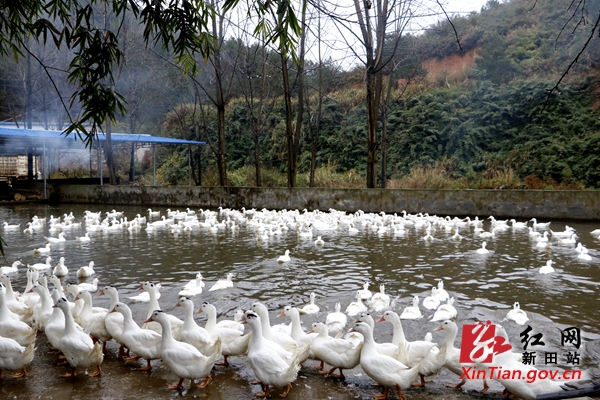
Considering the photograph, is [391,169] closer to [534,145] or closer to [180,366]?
[534,145]

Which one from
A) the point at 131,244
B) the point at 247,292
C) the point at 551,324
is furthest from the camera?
the point at 131,244

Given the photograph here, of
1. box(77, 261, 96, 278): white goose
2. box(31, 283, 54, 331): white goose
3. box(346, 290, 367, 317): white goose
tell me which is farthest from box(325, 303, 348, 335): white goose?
box(77, 261, 96, 278): white goose

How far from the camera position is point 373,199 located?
1681cm

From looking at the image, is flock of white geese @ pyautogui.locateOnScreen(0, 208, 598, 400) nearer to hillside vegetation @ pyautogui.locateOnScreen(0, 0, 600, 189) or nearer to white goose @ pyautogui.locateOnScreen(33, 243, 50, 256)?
white goose @ pyautogui.locateOnScreen(33, 243, 50, 256)

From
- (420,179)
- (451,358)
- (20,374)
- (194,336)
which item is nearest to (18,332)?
(20,374)

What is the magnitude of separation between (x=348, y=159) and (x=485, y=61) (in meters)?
10.4

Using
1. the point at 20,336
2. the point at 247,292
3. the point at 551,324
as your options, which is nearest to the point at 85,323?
the point at 20,336

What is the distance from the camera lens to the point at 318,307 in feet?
20.5

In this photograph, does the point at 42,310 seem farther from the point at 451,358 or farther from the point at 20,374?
the point at 451,358

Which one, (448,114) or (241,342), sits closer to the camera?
(241,342)

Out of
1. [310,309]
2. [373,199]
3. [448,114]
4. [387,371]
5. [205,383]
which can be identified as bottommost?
[205,383]

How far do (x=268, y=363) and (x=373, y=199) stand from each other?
13.3 metres

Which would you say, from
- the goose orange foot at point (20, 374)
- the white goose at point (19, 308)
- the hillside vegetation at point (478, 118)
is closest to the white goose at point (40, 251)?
the white goose at point (19, 308)

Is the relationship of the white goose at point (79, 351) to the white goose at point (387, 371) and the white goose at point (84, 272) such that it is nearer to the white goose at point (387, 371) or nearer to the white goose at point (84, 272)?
the white goose at point (387, 371)
